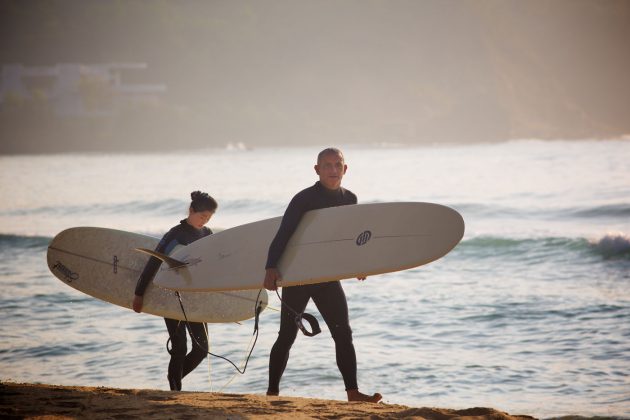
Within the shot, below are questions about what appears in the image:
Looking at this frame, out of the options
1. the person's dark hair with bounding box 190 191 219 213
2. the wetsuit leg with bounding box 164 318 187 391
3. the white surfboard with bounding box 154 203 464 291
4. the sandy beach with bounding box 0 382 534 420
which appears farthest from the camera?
the wetsuit leg with bounding box 164 318 187 391

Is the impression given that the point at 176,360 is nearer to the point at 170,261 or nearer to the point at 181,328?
the point at 181,328

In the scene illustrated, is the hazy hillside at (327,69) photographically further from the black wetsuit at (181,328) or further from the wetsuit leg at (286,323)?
the wetsuit leg at (286,323)

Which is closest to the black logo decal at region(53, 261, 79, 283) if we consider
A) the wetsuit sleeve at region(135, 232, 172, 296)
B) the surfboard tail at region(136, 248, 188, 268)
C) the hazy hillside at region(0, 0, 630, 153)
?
the wetsuit sleeve at region(135, 232, 172, 296)

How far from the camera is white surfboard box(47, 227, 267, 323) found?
16.8 ft

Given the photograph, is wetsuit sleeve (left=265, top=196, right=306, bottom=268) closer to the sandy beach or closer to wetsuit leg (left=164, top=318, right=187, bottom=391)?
the sandy beach

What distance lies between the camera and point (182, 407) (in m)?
3.92

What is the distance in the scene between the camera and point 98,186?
36.7 m

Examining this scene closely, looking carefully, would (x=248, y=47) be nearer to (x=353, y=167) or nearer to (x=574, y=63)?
(x=574, y=63)

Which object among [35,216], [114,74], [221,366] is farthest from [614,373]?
[114,74]

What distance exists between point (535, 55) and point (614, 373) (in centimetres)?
15407

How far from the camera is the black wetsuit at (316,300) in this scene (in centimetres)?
427

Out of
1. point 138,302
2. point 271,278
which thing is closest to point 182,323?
point 138,302

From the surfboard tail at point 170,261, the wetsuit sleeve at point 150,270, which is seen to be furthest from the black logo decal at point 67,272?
the surfboard tail at point 170,261

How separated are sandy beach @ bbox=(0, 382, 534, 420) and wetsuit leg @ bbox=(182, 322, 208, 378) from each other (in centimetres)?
49
